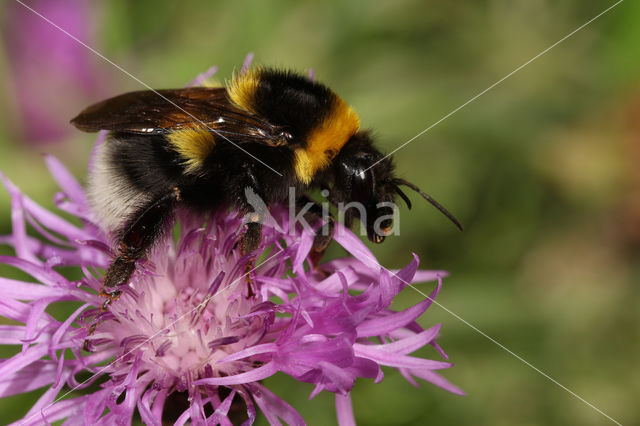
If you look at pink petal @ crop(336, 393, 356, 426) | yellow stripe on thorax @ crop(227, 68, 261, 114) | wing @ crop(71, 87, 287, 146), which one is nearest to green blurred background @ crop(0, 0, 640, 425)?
pink petal @ crop(336, 393, 356, 426)

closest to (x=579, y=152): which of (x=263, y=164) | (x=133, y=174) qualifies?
(x=263, y=164)

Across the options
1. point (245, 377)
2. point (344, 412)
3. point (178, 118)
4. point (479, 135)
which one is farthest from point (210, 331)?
point (479, 135)

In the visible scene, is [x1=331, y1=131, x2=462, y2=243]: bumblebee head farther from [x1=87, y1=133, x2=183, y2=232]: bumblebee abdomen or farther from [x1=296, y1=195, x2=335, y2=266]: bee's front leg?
[x1=87, y1=133, x2=183, y2=232]: bumblebee abdomen

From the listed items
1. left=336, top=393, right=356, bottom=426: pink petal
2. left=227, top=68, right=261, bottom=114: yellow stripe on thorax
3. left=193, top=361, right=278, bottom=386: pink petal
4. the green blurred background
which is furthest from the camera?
the green blurred background

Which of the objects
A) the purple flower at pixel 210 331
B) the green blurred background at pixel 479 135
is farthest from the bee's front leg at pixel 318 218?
the green blurred background at pixel 479 135

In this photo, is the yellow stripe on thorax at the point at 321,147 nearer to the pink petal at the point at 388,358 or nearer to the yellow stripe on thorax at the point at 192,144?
the yellow stripe on thorax at the point at 192,144

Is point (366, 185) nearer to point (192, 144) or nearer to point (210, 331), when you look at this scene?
point (192, 144)

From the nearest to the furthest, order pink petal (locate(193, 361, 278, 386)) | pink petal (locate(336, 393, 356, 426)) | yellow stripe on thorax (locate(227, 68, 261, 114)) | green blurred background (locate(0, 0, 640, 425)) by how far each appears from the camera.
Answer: pink petal (locate(193, 361, 278, 386))
pink petal (locate(336, 393, 356, 426))
yellow stripe on thorax (locate(227, 68, 261, 114))
green blurred background (locate(0, 0, 640, 425))
